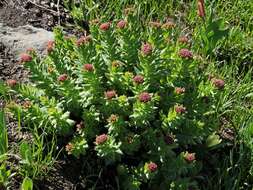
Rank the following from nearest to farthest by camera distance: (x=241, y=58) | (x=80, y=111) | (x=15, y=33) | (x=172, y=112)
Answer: (x=172, y=112) → (x=80, y=111) → (x=15, y=33) → (x=241, y=58)

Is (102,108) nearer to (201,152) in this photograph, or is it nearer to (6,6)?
(201,152)

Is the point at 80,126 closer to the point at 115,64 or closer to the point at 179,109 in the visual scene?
the point at 115,64

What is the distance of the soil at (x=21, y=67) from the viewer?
2.41 m

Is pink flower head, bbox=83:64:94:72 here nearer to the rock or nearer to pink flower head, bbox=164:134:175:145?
pink flower head, bbox=164:134:175:145

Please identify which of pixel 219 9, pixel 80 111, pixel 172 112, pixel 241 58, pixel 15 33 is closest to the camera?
pixel 172 112

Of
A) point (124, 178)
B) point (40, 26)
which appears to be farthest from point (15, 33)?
point (124, 178)

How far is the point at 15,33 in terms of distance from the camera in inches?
119

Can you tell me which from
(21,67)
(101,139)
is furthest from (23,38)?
(101,139)

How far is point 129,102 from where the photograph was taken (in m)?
2.39

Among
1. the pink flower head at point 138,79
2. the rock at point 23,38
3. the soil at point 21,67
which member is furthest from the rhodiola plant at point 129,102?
the rock at point 23,38

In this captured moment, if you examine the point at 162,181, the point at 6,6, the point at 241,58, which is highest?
the point at 6,6

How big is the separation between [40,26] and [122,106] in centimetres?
113

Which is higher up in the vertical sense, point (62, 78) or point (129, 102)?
point (62, 78)

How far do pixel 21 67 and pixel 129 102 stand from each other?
2.60 ft
